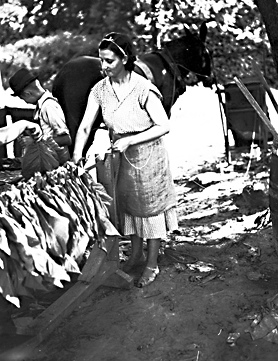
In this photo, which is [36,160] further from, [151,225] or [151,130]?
[151,225]

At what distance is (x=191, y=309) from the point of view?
4.14 metres

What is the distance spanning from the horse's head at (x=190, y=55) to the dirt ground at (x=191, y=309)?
189 cm

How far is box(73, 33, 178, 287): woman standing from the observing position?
4113 millimetres

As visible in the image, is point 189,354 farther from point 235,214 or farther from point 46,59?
point 46,59

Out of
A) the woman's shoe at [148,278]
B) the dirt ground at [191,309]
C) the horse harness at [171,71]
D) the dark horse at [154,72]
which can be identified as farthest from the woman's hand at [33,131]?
the horse harness at [171,71]

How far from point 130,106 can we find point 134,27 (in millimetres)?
2330

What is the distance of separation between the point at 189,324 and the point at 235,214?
7.49 feet

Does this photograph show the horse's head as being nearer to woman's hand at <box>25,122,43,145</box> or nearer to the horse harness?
the horse harness

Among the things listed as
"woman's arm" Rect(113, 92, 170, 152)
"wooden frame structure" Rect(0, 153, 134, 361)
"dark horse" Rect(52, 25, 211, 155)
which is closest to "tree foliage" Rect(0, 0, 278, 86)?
"dark horse" Rect(52, 25, 211, 155)

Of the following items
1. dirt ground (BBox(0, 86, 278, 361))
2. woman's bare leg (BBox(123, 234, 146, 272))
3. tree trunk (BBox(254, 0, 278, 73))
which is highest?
tree trunk (BBox(254, 0, 278, 73))

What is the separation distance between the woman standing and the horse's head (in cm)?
254

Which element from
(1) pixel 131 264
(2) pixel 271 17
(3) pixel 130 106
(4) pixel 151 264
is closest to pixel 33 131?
(3) pixel 130 106

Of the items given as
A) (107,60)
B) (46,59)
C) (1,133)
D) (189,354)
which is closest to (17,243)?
(1,133)

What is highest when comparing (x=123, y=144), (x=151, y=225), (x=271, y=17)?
(x=271, y=17)
